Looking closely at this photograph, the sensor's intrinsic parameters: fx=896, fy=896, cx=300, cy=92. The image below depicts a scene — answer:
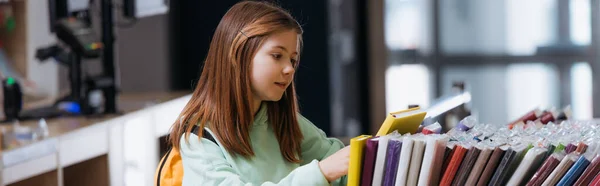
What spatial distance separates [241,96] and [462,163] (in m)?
0.41

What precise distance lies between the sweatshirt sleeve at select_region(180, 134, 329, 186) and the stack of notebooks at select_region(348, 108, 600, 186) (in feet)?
0.22

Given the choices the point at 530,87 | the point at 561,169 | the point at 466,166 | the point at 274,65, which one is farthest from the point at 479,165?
the point at 530,87

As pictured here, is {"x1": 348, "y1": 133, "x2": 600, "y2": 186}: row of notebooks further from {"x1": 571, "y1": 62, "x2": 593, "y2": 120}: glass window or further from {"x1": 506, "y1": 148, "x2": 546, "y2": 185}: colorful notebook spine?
{"x1": 571, "y1": 62, "x2": 593, "y2": 120}: glass window

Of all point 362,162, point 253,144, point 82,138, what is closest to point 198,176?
point 253,144

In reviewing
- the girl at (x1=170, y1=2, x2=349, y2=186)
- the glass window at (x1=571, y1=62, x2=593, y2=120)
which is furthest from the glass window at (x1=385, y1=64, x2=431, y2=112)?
the girl at (x1=170, y1=2, x2=349, y2=186)

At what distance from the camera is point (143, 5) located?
181 inches

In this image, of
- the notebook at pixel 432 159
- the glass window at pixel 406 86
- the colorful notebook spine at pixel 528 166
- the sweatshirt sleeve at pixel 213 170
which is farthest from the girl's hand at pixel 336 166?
the glass window at pixel 406 86

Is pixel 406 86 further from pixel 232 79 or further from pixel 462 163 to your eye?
pixel 462 163

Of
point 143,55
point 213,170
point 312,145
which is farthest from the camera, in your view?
point 143,55

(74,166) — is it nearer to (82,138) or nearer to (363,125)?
(82,138)

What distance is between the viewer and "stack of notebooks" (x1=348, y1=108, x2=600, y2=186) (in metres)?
→ 1.34

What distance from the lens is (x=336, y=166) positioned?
54.6 inches

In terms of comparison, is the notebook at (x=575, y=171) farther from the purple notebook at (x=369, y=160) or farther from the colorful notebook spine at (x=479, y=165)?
the purple notebook at (x=369, y=160)

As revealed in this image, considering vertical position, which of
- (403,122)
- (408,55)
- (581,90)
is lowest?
(581,90)
